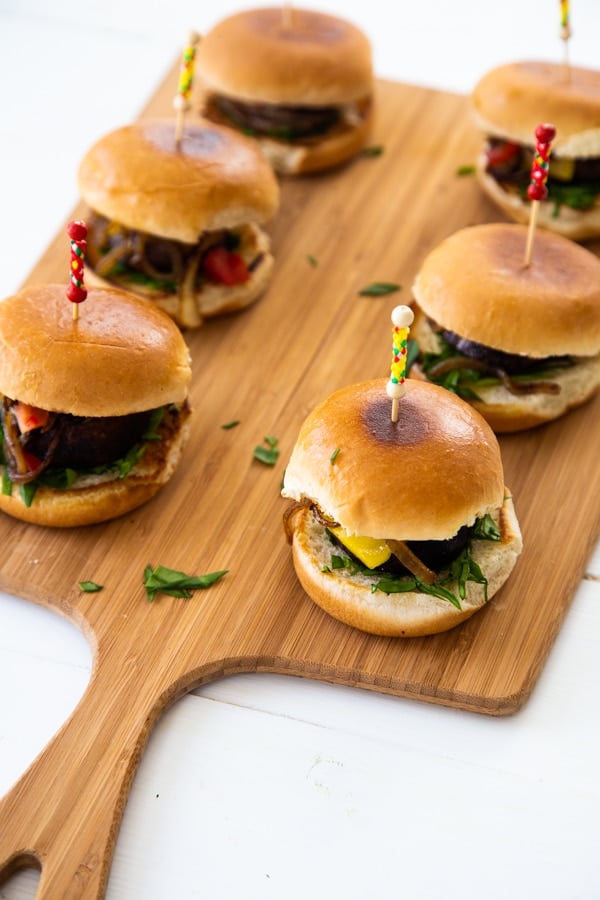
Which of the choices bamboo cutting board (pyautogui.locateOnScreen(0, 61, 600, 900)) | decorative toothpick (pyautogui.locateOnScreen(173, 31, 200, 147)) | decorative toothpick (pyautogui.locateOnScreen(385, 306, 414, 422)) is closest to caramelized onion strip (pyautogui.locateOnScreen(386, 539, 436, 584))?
bamboo cutting board (pyautogui.locateOnScreen(0, 61, 600, 900))

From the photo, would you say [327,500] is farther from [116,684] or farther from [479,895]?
[479,895]

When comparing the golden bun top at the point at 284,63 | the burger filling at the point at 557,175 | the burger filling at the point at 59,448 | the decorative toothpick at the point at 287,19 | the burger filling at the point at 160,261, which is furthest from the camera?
the decorative toothpick at the point at 287,19

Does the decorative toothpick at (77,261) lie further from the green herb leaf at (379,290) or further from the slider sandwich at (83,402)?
the green herb leaf at (379,290)

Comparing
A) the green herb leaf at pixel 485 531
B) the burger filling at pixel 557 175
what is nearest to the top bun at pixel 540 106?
the burger filling at pixel 557 175

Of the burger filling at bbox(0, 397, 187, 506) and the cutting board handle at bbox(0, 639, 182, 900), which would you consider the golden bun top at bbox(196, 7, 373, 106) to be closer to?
the burger filling at bbox(0, 397, 187, 506)

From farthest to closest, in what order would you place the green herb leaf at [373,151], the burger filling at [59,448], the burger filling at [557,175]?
the green herb leaf at [373,151]
the burger filling at [557,175]
the burger filling at [59,448]

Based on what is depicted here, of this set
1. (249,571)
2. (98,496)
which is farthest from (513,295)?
(98,496)

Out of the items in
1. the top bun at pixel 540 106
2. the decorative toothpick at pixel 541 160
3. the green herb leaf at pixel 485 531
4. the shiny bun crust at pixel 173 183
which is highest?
the decorative toothpick at pixel 541 160

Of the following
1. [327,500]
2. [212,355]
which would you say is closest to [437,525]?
[327,500]
